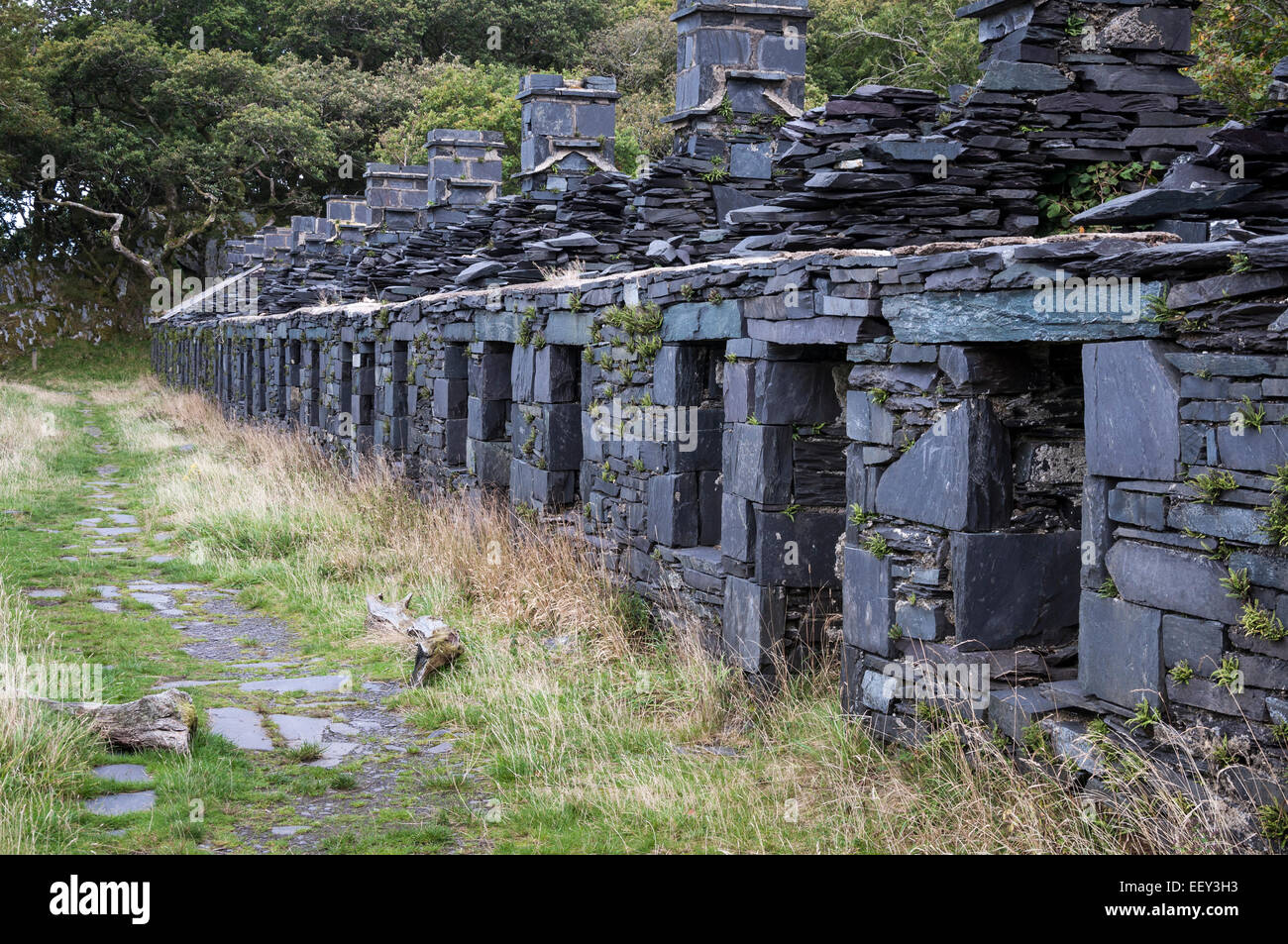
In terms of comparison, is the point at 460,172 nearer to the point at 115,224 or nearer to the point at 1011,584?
the point at 1011,584

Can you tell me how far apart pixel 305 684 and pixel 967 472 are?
455 cm

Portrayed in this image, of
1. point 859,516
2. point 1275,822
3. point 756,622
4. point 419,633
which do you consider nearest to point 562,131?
point 419,633

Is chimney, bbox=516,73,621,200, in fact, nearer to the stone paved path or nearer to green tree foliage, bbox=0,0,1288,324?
the stone paved path

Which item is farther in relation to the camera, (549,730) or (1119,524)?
(549,730)

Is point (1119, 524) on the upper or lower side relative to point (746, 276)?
lower

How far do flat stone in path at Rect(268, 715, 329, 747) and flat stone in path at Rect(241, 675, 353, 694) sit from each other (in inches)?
22.6

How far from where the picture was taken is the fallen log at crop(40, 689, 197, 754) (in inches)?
242

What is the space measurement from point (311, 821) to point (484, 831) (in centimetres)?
80

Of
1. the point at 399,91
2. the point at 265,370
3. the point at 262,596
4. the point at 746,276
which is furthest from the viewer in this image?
the point at 399,91

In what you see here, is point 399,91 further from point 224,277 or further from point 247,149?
point 224,277

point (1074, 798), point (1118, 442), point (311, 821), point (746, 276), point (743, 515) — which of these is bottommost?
point (311, 821)

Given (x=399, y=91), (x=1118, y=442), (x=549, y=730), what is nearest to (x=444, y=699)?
(x=549, y=730)

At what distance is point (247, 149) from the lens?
4062cm

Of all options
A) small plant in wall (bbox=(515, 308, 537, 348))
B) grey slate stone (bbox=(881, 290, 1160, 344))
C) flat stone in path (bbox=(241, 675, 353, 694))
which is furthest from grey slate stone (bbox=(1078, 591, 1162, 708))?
small plant in wall (bbox=(515, 308, 537, 348))
